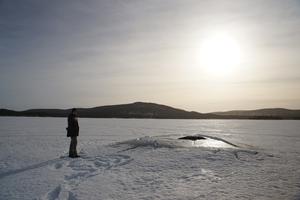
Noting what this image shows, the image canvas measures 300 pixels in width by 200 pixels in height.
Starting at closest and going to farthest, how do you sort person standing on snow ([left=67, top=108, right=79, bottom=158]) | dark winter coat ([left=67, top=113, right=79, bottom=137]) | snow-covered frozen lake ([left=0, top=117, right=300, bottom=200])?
snow-covered frozen lake ([left=0, top=117, right=300, bottom=200]), person standing on snow ([left=67, top=108, right=79, bottom=158]), dark winter coat ([left=67, top=113, right=79, bottom=137])

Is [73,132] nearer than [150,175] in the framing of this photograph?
No

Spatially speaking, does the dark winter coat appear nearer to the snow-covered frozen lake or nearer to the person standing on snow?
the person standing on snow

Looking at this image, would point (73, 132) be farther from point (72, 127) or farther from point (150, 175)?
point (150, 175)

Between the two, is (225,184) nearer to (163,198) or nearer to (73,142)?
(163,198)

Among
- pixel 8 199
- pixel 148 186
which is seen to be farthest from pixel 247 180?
pixel 8 199

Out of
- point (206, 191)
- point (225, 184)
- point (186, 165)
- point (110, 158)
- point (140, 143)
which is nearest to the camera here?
point (206, 191)

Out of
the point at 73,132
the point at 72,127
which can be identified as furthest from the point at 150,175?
the point at 72,127

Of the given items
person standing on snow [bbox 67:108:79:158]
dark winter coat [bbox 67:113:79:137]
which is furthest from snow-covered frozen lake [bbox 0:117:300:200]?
dark winter coat [bbox 67:113:79:137]

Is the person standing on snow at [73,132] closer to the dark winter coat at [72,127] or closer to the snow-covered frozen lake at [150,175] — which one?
the dark winter coat at [72,127]

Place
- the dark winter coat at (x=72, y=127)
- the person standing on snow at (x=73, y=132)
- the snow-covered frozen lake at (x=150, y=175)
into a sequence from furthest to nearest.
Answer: the dark winter coat at (x=72, y=127)
the person standing on snow at (x=73, y=132)
the snow-covered frozen lake at (x=150, y=175)

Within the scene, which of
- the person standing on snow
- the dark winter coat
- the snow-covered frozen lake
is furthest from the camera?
the dark winter coat

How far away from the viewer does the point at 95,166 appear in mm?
11227

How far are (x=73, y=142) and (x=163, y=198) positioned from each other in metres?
7.03

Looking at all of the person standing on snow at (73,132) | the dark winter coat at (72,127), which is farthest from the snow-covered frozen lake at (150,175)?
the dark winter coat at (72,127)
